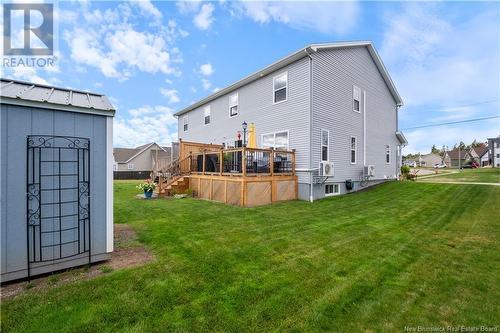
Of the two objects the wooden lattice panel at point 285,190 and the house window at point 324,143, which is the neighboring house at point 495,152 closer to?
the house window at point 324,143

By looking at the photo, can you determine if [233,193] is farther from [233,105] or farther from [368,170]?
[368,170]

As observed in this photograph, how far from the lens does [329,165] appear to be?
10.3 meters

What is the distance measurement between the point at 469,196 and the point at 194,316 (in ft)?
40.8

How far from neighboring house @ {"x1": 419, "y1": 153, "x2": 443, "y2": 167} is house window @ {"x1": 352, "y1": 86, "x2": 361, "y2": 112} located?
249 ft

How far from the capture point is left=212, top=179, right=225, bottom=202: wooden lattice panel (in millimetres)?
9562

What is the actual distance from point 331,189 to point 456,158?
231ft

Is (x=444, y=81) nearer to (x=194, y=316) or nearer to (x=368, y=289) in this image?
(x=368, y=289)

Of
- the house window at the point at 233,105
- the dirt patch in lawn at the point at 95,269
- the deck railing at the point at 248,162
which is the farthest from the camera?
the house window at the point at 233,105

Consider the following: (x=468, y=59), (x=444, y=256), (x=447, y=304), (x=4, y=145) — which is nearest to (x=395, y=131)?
(x=468, y=59)

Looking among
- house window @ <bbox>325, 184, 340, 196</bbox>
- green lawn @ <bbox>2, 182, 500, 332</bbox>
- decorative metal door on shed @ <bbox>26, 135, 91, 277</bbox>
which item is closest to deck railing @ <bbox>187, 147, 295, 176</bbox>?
house window @ <bbox>325, 184, 340, 196</bbox>

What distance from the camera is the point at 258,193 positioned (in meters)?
8.94

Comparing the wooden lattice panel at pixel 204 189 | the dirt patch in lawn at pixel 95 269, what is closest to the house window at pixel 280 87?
the wooden lattice panel at pixel 204 189

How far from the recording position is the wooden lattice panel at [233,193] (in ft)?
28.9

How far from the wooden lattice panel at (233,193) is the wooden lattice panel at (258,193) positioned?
1.22 feet
